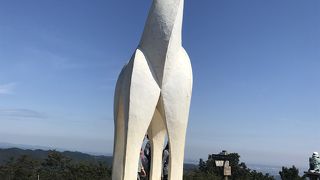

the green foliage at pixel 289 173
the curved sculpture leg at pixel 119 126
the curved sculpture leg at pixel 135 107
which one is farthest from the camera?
the green foliage at pixel 289 173

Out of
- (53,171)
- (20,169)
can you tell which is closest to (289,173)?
(53,171)

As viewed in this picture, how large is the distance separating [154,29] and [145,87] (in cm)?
123

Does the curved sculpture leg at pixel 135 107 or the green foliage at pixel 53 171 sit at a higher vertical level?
the curved sculpture leg at pixel 135 107

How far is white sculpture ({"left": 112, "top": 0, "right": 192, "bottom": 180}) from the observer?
7922mm

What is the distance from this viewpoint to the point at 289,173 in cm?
3909

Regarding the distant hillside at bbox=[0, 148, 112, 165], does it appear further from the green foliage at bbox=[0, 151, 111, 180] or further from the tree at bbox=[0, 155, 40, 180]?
the tree at bbox=[0, 155, 40, 180]

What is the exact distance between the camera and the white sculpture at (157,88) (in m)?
7.92

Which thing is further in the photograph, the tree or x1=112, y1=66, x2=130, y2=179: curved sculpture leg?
the tree

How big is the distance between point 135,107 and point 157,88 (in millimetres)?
637

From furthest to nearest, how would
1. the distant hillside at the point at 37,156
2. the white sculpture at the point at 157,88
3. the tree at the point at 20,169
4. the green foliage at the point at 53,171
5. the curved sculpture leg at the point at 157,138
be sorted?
1. the distant hillside at the point at 37,156
2. the tree at the point at 20,169
3. the green foliage at the point at 53,171
4. the curved sculpture leg at the point at 157,138
5. the white sculpture at the point at 157,88

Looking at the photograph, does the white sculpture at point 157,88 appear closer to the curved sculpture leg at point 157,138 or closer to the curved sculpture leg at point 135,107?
the curved sculpture leg at point 135,107

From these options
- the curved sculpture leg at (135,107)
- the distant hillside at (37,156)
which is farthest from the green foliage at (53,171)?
the curved sculpture leg at (135,107)

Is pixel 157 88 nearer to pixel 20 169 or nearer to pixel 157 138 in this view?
pixel 157 138

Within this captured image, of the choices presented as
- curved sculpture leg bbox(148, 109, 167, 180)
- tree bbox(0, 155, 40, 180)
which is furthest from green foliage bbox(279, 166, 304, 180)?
curved sculpture leg bbox(148, 109, 167, 180)
